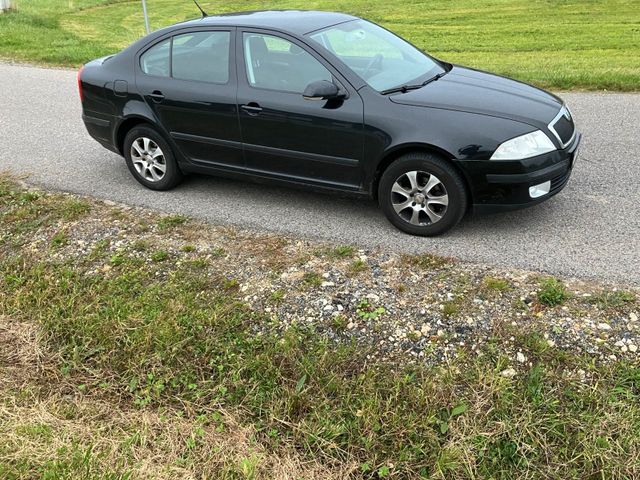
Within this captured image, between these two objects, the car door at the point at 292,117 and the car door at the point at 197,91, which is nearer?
the car door at the point at 292,117

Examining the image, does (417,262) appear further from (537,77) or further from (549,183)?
(537,77)

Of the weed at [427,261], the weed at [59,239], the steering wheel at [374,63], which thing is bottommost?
the weed at [59,239]

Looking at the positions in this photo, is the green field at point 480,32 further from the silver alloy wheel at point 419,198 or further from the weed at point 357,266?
the weed at point 357,266

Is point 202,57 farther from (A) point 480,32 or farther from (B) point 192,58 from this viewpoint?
(A) point 480,32

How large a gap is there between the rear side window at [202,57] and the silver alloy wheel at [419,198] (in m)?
1.82

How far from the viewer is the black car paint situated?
441 centimetres

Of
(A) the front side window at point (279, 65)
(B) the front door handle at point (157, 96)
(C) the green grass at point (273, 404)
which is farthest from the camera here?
(B) the front door handle at point (157, 96)

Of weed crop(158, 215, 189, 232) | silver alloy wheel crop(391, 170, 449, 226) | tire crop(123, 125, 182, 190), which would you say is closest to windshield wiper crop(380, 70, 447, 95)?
silver alloy wheel crop(391, 170, 449, 226)

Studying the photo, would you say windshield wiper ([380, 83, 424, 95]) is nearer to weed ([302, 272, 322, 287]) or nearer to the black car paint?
the black car paint

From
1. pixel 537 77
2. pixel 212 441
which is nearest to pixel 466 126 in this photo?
pixel 212 441

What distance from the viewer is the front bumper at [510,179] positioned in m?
4.35

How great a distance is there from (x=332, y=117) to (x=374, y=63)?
753 mm

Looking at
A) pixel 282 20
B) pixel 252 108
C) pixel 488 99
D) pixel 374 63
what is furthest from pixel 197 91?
pixel 488 99

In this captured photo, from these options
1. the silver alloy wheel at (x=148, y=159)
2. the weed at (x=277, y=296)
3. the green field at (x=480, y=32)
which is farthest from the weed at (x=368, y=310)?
the green field at (x=480, y=32)
